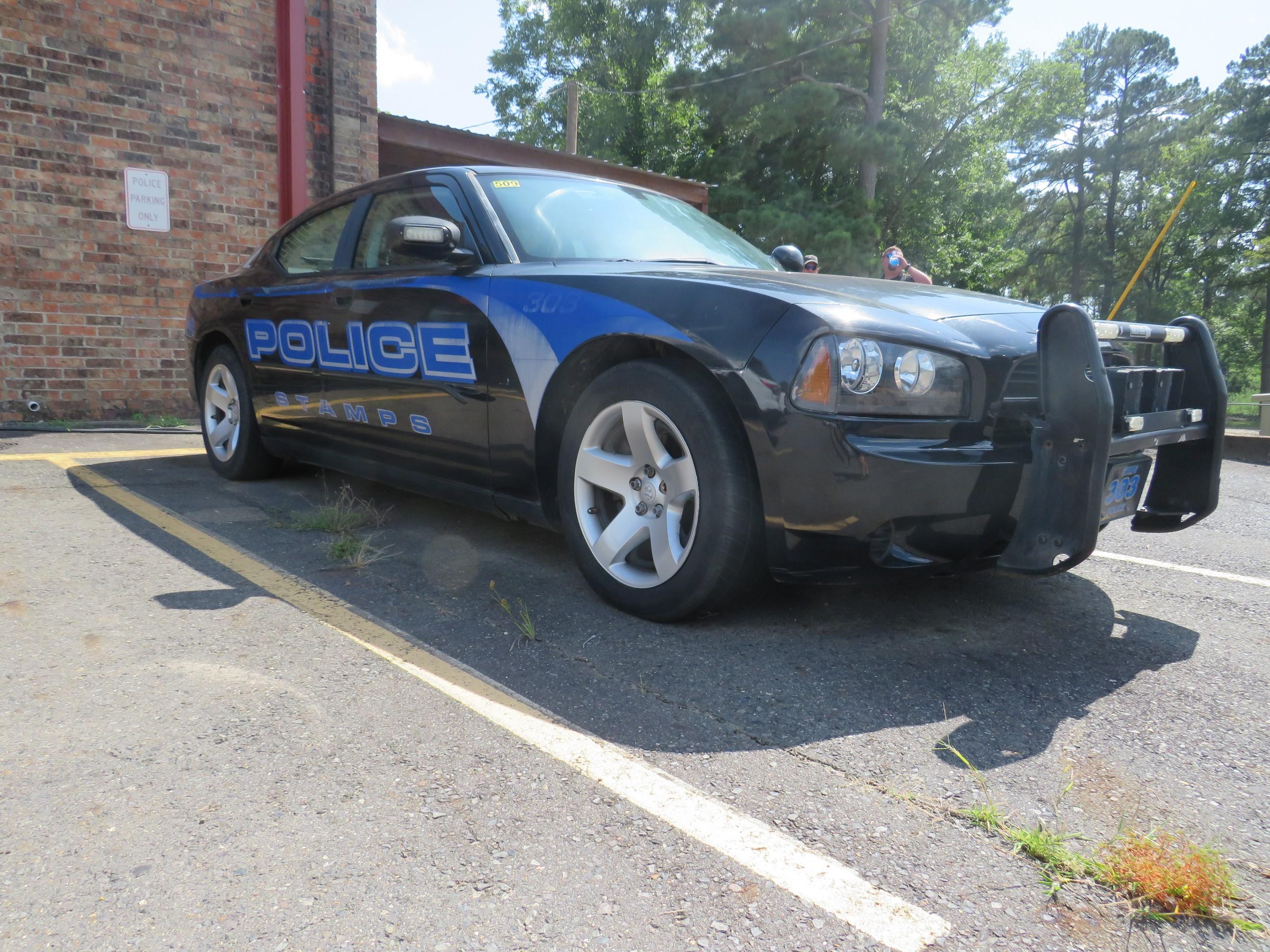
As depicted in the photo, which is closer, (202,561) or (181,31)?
(202,561)

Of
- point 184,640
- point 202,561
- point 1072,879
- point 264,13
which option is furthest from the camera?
point 264,13

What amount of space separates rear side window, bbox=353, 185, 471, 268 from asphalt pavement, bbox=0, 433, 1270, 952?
1.29 m

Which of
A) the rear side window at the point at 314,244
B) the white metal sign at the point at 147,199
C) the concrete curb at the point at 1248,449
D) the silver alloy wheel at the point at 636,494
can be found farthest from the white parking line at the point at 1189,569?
the white metal sign at the point at 147,199

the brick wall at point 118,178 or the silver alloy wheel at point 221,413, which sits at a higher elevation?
the brick wall at point 118,178

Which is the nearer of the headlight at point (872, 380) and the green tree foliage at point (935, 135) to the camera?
the headlight at point (872, 380)

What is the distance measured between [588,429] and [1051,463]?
134cm

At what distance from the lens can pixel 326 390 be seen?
4207mm

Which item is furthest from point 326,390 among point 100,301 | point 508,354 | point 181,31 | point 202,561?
point 181,31

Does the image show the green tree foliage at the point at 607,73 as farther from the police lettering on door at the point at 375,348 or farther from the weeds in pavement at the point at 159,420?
the police lettering on door at the point at 375,348

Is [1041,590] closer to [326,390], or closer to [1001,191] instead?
[326,390]

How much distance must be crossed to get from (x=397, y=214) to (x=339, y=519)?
1.32m

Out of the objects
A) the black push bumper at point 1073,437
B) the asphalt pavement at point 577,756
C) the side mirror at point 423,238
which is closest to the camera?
the asphalt pavement at point 577,756

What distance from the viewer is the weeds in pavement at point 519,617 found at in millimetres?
2711

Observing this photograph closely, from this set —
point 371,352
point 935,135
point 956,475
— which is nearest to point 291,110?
point 371,352
